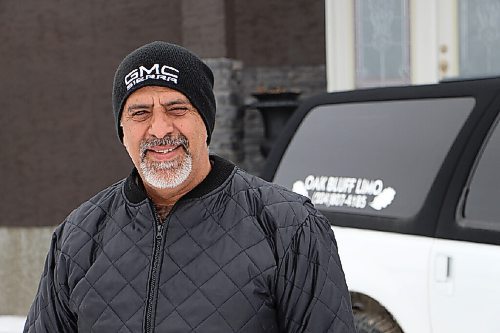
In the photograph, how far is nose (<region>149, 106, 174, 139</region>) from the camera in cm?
197

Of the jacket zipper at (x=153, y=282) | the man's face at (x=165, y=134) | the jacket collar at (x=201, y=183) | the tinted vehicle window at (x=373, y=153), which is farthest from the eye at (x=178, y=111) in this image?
the tinted vehicle window at (x=373, y=153)

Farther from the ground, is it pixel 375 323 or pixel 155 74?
pixel 155 74

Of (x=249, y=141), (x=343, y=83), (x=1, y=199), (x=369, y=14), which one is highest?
(x=369, y=14)

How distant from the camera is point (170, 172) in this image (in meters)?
1.98

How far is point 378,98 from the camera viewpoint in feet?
12.7

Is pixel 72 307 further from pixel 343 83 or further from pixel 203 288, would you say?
pixel 343 83

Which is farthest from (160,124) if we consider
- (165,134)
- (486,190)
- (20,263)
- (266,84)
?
(20,263)

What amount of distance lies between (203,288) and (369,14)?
6.53m

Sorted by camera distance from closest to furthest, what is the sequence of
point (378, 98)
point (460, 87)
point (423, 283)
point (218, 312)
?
1. point (218, 312)
2. point (423, 283)
3. point (460, 87)
4. point (378, 98)

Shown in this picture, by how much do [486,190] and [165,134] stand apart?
1.67m

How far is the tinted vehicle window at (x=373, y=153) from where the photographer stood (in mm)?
3467

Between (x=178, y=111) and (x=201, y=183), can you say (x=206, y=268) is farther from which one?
(x=178, y=111)

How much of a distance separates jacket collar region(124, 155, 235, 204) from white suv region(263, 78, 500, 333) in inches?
52.6

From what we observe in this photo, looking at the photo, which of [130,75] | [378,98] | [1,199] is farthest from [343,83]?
[130,75]
